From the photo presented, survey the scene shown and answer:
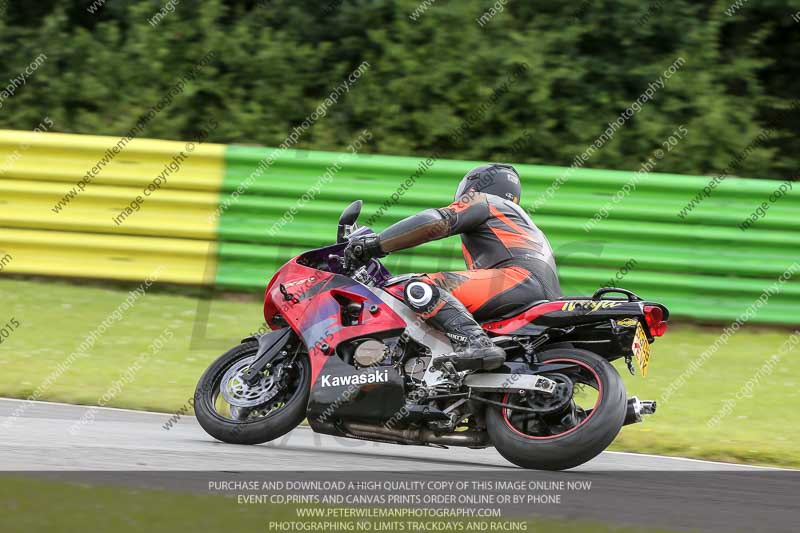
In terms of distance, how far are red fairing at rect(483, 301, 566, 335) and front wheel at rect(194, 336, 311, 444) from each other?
1115 mm

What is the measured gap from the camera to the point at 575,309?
6328 millimetres

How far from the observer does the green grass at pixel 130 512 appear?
4.82 metres

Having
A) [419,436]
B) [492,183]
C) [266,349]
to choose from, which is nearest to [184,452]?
[266,349]

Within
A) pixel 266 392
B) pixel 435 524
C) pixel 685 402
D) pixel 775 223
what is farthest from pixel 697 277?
pixel 435 524

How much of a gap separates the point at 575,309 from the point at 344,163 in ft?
17.9

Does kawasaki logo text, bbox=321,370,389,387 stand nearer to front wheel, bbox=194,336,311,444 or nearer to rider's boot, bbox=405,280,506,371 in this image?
front wheel, bbox=194,336,311,444

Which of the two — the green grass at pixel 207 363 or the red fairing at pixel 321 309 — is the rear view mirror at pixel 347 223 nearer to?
the red fairing at pixel 321 309

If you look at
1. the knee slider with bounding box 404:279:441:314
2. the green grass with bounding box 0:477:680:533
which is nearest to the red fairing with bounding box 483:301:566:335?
the knee slider with bounding box 404:279:441:314

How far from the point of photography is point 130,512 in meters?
5.04

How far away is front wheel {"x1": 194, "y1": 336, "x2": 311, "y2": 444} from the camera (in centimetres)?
682

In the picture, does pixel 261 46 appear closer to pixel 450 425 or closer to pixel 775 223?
pixel 775 223

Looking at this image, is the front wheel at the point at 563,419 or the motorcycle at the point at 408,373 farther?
the motorcycle at the point at 408,373

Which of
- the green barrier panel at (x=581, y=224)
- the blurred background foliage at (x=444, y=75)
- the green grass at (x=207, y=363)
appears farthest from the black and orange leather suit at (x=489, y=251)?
the blurred background foliage at (x=444, y=75)

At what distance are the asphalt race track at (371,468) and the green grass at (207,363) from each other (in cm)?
68
